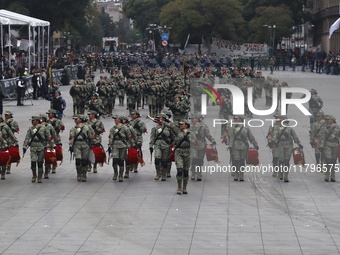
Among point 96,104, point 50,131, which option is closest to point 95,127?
point 50,131

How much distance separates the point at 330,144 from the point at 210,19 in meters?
72.8

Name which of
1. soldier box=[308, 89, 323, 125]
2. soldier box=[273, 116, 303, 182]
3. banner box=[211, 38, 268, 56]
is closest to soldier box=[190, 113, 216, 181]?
soldier box=[273, 116, 303, 182]

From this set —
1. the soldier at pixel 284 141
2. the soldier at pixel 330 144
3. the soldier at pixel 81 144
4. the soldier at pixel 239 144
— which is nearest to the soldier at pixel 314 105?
the soldier at pixel 330 144

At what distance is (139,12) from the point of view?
130m

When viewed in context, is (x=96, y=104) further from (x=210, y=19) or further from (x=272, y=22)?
(x=272, y=22)

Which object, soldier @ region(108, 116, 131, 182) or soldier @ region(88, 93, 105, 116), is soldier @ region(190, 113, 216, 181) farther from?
soldier @ region(88, 93, 105, 116)

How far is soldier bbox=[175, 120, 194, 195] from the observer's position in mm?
20188

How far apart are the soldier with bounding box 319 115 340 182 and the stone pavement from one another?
1.11ft

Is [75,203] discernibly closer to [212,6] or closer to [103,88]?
[103,88]

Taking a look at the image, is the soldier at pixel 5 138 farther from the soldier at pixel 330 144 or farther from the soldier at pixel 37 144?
the soldier at pixel 330 144

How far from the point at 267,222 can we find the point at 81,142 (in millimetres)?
5974

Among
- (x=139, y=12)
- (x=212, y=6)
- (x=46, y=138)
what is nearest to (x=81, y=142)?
(x=46, y=138)

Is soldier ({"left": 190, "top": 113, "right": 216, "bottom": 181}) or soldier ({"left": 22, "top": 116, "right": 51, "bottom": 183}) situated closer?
soldier ({"left": 22, "top": 116, "right": 51, "bottom": 183})

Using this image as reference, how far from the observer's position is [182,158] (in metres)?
20.2
